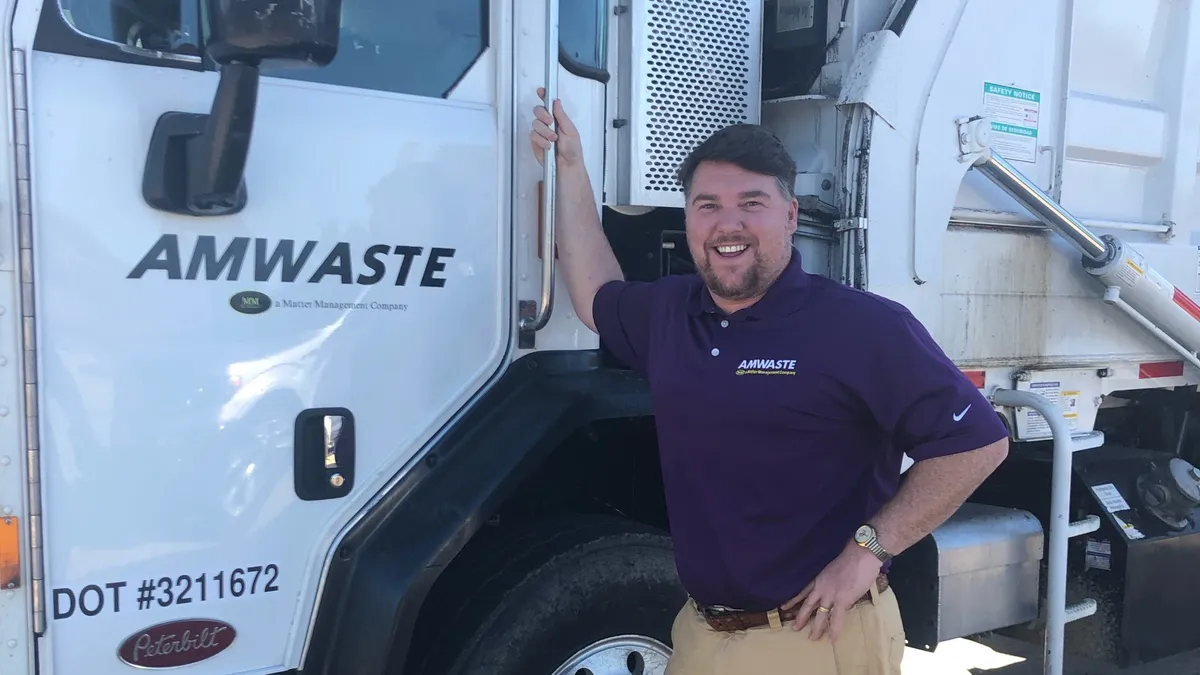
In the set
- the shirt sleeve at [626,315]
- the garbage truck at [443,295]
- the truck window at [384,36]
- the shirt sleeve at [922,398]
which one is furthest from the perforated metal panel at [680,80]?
the shirt sleeve at [922,398]

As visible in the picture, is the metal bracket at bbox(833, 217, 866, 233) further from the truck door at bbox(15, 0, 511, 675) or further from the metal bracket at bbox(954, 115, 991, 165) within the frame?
the truck door at bbox(15, 0, 511, 675)

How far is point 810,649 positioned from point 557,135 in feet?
4.13

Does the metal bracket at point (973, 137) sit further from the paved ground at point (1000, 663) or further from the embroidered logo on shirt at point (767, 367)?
the paved ground at point (1000, 663)

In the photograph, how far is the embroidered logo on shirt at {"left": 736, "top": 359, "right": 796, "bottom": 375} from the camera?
2.07 metres

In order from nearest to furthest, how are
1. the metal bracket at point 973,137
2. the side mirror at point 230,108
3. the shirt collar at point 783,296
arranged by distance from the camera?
the side mirror at point 230,108 → the shirt collar at point 783,296 → the metal bracket at point 973,137

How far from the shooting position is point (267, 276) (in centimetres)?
205

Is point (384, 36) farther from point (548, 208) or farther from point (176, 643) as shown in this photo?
point (176, 643)

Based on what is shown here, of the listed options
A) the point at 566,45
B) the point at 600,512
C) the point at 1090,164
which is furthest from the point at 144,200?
the point at 1090,164

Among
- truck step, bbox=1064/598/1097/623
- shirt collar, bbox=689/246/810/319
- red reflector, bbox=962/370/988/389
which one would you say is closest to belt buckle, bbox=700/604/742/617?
shirt collar, bbox=689/246/810/319

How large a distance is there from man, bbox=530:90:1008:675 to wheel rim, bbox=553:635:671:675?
0.76ft

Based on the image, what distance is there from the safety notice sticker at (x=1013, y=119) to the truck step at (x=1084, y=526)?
125 cm

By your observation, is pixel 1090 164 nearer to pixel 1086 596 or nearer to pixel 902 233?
pixel 902 233

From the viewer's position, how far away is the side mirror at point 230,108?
163 centimetres

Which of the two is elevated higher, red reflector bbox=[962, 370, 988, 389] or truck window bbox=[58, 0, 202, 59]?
truck window bbox=[58, 0, 202, 59]
